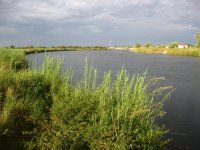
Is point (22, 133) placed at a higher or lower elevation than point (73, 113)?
lower

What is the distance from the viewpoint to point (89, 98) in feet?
24.9

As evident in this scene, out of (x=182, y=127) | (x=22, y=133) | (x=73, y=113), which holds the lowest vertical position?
(x=182, y=127)

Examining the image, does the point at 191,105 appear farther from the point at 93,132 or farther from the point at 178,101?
the point at 93,132

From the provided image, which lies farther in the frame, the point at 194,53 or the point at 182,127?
the point at 194,53

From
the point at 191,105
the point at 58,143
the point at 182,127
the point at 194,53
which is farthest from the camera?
the point at 194,53

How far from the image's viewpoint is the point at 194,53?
61031 mm

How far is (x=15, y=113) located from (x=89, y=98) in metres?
1.99

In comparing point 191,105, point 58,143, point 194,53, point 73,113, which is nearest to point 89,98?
point 73,113

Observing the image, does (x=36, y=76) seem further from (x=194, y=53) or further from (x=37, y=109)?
(x=194, y=53)

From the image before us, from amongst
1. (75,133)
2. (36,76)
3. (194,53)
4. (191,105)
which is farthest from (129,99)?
(194,53)

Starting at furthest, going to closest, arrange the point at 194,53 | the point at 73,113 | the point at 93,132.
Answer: the point at 194,53
the point at 73,113
the point at 93,132

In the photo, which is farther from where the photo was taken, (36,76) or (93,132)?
(36,76)

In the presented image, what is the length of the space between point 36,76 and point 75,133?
483 centimetres

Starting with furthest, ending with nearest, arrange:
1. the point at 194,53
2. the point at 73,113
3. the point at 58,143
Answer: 1. the point at 194,53
2. the point at 73,113
3. the point at 58,143
